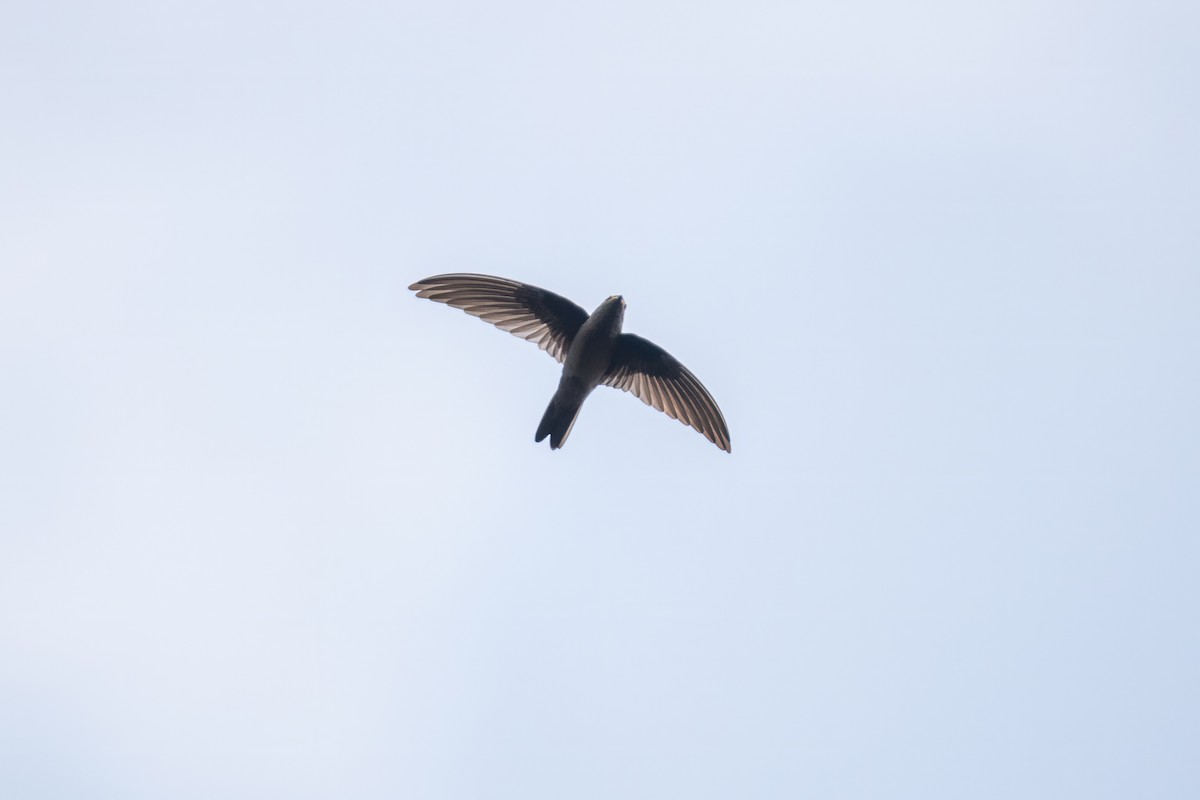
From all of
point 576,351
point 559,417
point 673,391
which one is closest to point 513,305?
point 576,351

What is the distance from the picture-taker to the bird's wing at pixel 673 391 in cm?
1362

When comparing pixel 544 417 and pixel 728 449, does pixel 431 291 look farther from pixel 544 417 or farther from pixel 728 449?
pixel 728 449

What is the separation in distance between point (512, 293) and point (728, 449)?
110 inches

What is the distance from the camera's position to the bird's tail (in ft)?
41.9

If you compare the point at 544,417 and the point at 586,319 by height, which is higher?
the point at 586,319

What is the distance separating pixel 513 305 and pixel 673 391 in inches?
75.4

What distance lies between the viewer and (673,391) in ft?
45.3

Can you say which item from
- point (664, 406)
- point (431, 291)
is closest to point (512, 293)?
point (431, 291)

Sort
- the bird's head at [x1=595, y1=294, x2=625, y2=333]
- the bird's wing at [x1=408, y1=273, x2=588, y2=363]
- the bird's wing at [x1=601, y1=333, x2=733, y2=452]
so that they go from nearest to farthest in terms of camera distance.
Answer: the bird's head at [x1=595, y1=294, x2=625, y2=333]
the bird's wing at [x1=408, y1=273, x2=588, y2=363]
the bird's wing at [x1=601, y1=333, x2=733, y2=452]

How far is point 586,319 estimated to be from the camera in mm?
13250

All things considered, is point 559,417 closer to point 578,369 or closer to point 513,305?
point 578,369

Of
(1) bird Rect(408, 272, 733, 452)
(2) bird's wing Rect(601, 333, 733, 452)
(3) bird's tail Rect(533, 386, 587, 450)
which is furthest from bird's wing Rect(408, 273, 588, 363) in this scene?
(3) bird's tail Rect(533, 386, 587, 450)

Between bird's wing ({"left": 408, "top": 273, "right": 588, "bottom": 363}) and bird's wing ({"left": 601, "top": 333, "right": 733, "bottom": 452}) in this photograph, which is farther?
bird's wing ({"left": 601, "top": 333, "right": 733, "bottom": 452})

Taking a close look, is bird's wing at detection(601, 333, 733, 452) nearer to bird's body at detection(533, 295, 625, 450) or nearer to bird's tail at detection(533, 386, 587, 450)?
bird's body at detection(533, 295, 625, 450)
